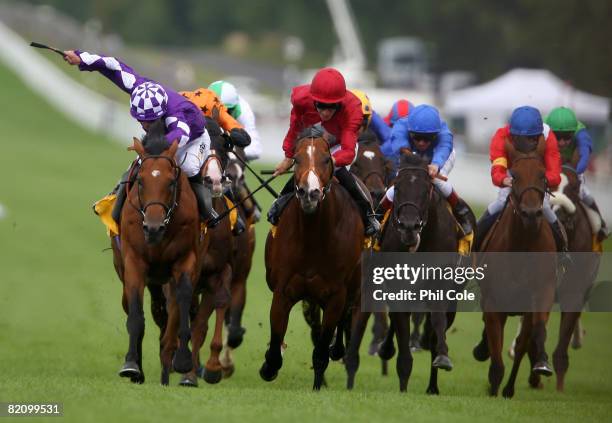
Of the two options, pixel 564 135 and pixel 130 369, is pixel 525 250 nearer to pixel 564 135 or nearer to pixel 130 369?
pixel 564 135

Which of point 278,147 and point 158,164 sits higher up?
point 278,147

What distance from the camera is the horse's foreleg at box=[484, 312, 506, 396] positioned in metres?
12.8

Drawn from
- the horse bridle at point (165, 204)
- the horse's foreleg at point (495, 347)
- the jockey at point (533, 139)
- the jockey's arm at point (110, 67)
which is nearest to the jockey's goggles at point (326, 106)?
the horse bridle at point (165, 204)

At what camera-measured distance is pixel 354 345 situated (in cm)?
1402

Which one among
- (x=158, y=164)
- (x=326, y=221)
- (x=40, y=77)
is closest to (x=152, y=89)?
(x=158, y=164)

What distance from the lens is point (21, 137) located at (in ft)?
161

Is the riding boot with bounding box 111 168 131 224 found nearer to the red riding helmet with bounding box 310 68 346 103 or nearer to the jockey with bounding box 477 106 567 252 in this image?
the red riding helmet with bounding box 310 68 346 103

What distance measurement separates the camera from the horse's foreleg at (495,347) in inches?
504

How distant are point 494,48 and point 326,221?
2415 inches

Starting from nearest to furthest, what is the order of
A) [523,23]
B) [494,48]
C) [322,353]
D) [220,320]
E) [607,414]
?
[607,414] < [322,353] < [220,320] < [523,23] < [494,48]

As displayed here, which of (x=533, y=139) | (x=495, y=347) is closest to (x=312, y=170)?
(x=495, y=347)

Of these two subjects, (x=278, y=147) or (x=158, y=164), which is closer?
(x=158, y=164)

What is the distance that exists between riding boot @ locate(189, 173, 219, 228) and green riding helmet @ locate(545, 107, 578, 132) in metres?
4.47

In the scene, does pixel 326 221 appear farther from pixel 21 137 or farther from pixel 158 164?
pixel 21 137
